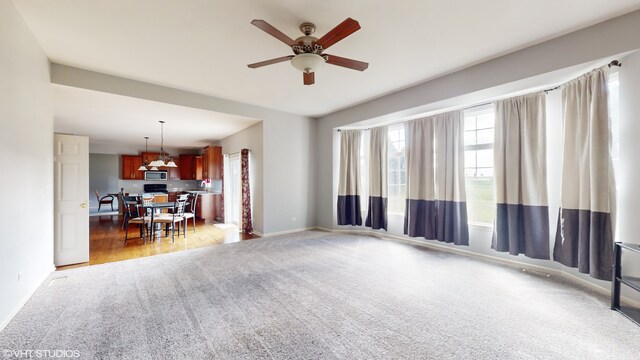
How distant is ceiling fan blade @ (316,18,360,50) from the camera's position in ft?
6.36

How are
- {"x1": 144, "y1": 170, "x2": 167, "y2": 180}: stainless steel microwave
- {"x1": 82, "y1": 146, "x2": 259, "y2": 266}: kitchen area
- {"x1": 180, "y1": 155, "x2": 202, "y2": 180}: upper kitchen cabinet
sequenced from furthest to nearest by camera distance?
1. {"x1": 180, "y1": 155, "x2": 202, "y2": 180}: upper kitchen cabinet
2. {"x1": 144, "y1": 170, "x2": 167, "y2": 180}: stainless steel microwave
3. {"x1": 82, "y1": 146, "x2": 259, "y2": 266}: kitchen area

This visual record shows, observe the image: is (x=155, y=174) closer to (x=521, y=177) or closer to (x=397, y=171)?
(x=397, y=171)

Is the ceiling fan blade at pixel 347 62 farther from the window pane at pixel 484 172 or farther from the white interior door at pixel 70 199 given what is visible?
the white interior door at pixel 70 199

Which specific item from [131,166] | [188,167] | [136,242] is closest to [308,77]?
[136,242]

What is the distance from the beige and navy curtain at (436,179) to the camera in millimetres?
4078

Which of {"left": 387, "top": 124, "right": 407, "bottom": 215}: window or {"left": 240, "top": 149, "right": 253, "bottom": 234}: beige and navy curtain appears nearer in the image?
{"left": 387, "top": 124, "right": 407, "bottom": 215}: window

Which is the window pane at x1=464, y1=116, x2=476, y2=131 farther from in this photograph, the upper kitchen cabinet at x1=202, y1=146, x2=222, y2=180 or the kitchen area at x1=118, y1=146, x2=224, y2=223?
the upper kitchen cabinet at x1=202, y1=146, x2=222, y2=180

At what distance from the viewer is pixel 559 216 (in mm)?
3123

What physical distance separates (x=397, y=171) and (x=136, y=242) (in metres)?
5.48

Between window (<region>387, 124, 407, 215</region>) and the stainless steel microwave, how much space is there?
8881mm

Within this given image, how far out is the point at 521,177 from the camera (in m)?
3.41

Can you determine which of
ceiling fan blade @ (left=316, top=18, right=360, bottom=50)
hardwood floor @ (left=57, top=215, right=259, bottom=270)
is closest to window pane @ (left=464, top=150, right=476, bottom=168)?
ceiling fan blade @ (left=316, top=18, right=360, bottom=50)

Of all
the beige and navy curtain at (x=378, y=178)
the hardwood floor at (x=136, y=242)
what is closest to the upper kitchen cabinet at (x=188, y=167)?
the hardwood floor at (x=136, y=242)

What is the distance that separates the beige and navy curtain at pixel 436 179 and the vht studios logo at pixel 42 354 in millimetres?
4559
